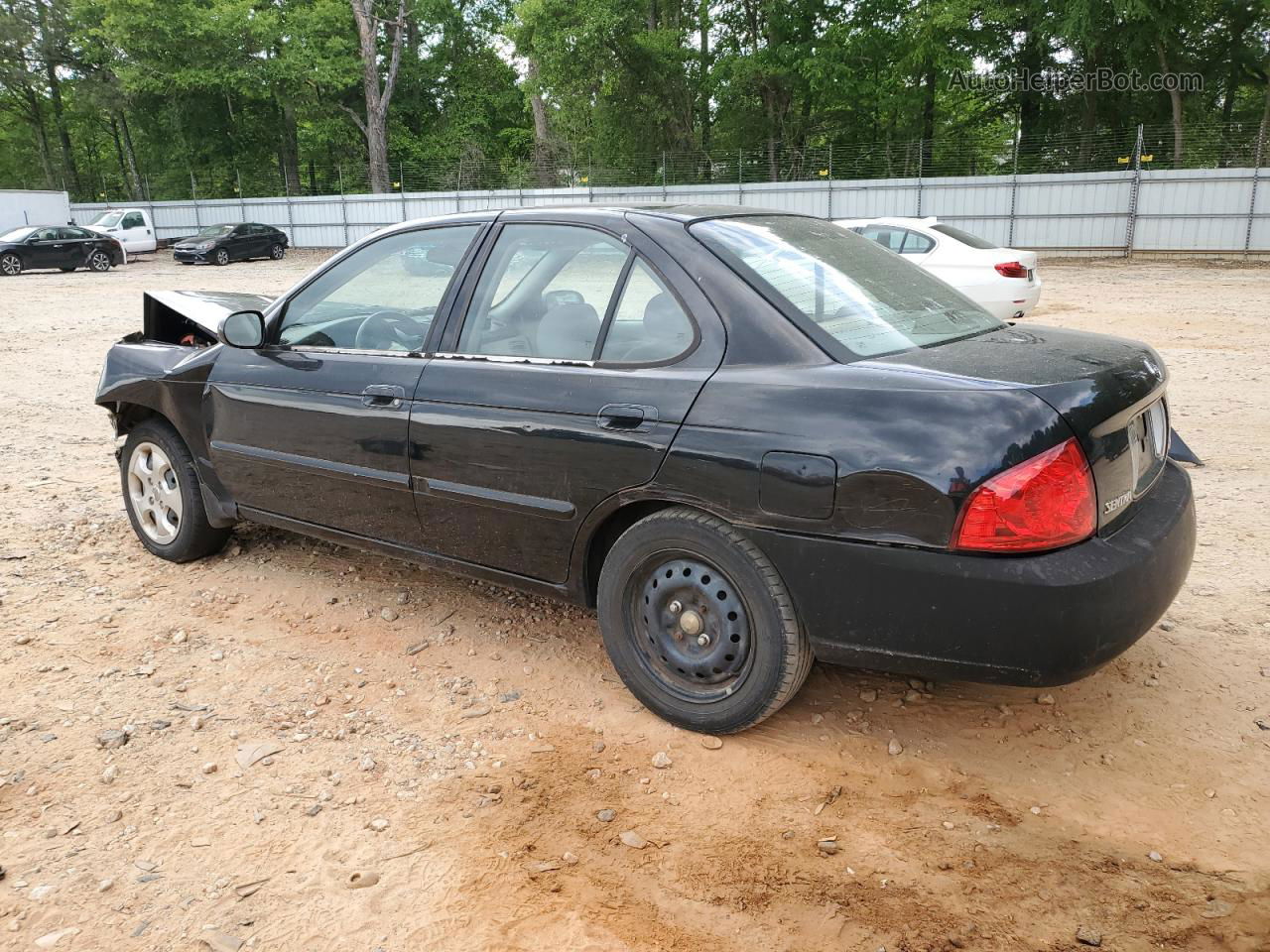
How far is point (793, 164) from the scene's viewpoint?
103 ft

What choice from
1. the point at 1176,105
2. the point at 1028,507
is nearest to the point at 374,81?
the point at 1176,105

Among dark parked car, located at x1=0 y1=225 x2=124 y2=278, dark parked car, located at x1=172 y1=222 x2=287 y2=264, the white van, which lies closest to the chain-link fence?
dark parked car, located at x1=172 y1=222 x2=287 y2=264

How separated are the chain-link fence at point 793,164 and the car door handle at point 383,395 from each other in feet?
83.9

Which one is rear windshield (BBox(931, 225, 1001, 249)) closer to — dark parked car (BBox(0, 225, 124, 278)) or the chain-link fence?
the chain-link fence

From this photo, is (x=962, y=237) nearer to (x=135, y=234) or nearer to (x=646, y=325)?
(x=646, y=325)

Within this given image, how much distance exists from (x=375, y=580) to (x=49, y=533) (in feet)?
6.83

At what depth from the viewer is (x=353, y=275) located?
4062 mm

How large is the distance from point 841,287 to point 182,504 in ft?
10.8

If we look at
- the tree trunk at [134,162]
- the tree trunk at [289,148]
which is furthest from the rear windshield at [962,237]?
the tree trunk at [134,162]

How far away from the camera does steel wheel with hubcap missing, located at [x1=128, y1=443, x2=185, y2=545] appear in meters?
4.73

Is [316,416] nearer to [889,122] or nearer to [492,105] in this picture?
[889,122]

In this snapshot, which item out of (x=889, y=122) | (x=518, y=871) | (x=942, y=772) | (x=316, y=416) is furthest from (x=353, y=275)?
(x=889, y=122)

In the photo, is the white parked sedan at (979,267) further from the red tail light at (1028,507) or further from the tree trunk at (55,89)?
the tree trunk at (55,89)

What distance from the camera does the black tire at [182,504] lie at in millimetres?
4609
